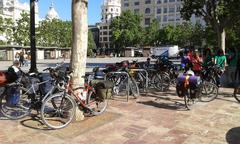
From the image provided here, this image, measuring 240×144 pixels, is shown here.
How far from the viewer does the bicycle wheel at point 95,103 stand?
23.9ft

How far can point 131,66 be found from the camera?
1059cm

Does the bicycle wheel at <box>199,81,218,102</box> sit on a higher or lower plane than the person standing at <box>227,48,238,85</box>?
lower

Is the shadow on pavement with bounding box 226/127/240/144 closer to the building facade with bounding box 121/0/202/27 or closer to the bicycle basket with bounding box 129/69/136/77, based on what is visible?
the bicycle basket with bounding box 129/69/136/77

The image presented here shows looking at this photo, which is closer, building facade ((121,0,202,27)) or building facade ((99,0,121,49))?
building facade ((121,0,202,27))

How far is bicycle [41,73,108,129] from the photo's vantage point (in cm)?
636

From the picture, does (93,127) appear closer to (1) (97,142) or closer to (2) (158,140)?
(1) (97,142)

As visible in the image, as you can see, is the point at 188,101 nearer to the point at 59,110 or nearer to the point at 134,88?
the point at 134,88

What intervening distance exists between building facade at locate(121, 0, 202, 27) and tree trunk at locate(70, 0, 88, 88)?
9545cm

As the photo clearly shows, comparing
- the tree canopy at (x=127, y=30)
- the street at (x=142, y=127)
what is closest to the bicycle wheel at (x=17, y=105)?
the street at (x=142, y=127)

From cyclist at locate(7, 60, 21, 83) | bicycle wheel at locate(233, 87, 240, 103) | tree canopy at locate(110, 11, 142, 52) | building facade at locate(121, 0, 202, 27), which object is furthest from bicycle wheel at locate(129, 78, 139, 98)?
building facade at locate(121, 0, 202, 27)

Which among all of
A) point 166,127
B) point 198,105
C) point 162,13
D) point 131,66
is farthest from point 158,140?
point 162,13

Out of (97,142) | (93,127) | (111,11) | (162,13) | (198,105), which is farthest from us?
(111,11)

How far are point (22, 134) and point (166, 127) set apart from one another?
2760 mm

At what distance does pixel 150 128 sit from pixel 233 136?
5.08ft
